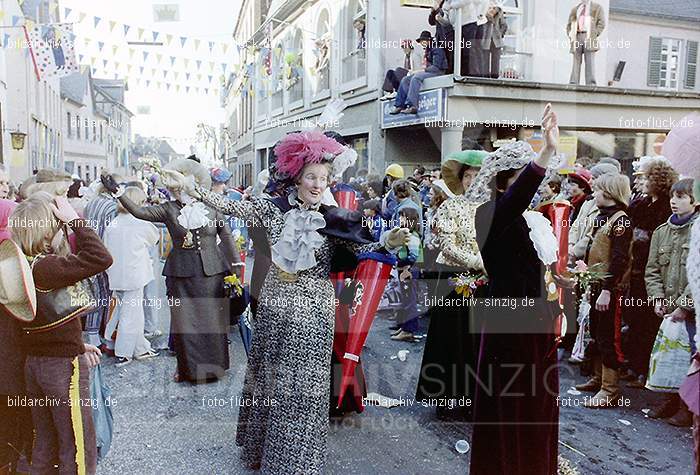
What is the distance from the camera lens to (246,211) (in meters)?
3.52

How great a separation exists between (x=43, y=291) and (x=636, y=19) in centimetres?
1853

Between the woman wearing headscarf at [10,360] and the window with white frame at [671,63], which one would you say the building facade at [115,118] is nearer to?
the window with white frame at [671,63]

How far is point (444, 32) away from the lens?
445 inches

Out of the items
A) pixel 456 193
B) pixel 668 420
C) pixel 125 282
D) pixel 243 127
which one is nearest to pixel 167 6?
pixel 125 282

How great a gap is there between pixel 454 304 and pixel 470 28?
7863mm

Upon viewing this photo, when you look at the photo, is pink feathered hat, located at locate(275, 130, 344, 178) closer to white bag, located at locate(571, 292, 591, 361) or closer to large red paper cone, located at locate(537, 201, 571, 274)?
large red paper cone, located at locate(537, 201, 571, 274)

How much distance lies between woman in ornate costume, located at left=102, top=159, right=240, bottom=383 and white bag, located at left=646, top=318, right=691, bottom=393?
12.1ft

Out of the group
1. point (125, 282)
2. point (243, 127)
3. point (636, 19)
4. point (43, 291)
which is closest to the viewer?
point (43, 291)

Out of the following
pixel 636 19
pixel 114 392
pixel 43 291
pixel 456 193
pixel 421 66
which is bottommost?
pixel 114 392

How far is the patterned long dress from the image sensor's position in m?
3.34

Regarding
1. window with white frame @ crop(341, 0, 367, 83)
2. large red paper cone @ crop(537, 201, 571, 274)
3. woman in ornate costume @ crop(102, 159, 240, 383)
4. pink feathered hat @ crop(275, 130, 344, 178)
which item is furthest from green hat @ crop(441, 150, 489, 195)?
window with white frame @ crop(341, 0, 367, 83)

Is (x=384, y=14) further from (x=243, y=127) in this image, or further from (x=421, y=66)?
(x=243, y=127)

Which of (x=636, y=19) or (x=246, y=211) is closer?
(x=246, y=211)

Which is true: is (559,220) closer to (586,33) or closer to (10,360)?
(10,360)
